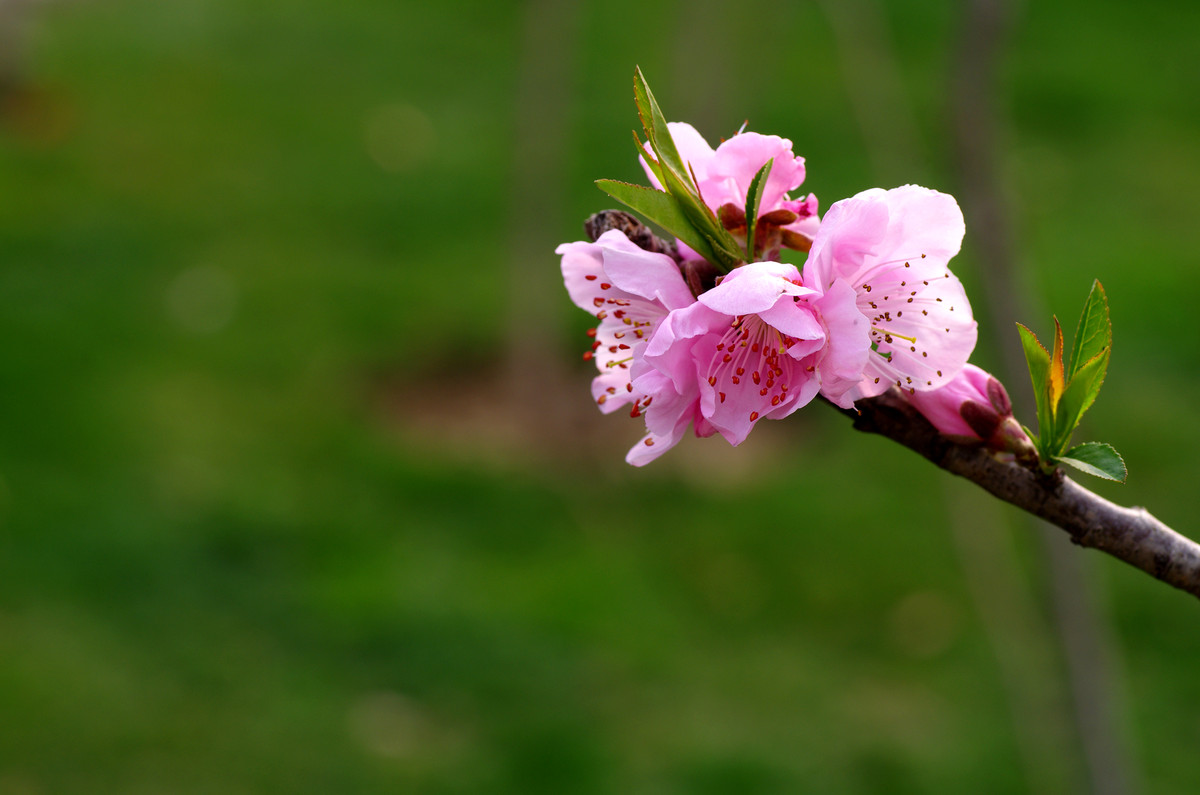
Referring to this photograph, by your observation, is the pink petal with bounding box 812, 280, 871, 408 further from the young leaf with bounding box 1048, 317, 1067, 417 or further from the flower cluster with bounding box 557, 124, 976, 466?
the young leaf with bounding box 1048, 317, 1067, 417

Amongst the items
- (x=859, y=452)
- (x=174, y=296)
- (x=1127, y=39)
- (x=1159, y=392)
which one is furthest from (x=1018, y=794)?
(x=1127, y=39)

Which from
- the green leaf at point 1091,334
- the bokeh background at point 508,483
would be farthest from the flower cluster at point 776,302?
the bokeh background at point 508,483

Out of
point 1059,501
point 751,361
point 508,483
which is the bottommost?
point 1059,501

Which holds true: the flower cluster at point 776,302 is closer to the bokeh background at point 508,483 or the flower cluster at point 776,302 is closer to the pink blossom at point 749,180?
the pink blossom at point 749,180

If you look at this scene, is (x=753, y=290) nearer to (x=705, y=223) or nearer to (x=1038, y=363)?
(x=705, y=223)

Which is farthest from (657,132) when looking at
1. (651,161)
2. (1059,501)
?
(1059,501)

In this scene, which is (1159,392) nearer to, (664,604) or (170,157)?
(664,604)

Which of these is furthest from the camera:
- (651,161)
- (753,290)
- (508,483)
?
(508,483)
